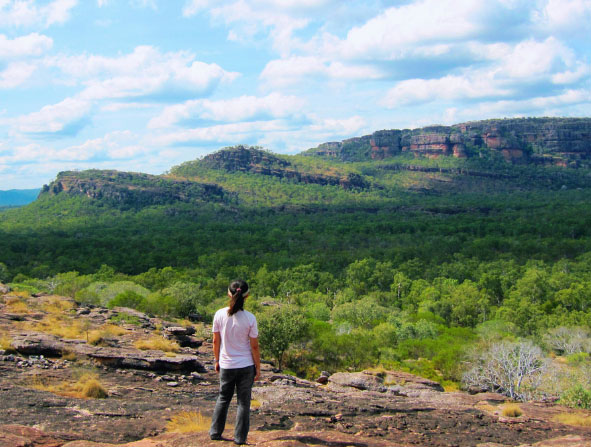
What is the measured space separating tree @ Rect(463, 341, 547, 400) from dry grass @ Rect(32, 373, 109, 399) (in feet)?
52.5

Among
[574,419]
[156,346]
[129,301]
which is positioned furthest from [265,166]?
[574,419]

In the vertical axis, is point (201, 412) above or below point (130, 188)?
below

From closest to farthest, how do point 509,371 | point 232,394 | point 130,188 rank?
point 232,394 < point 509,371 < point 130,188

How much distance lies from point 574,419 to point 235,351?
785cm

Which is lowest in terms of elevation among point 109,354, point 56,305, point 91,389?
point 56,305

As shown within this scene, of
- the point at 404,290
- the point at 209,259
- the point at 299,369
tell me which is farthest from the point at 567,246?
the point at 299,369

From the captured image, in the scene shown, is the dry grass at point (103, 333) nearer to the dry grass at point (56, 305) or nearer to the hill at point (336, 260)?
the dry grass at point (56, 305)

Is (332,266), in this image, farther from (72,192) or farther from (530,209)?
(72,192)

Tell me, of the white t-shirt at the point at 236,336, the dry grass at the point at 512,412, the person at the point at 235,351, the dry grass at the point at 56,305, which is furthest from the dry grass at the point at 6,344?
the dry grass at the point at 512,412

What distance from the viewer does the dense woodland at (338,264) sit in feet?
93.1

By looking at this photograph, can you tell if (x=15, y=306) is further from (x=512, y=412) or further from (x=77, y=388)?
(x=512, y=412)

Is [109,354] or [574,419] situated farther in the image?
[109,354]

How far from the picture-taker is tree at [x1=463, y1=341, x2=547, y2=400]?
20.1 m

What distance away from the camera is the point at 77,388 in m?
11.7
